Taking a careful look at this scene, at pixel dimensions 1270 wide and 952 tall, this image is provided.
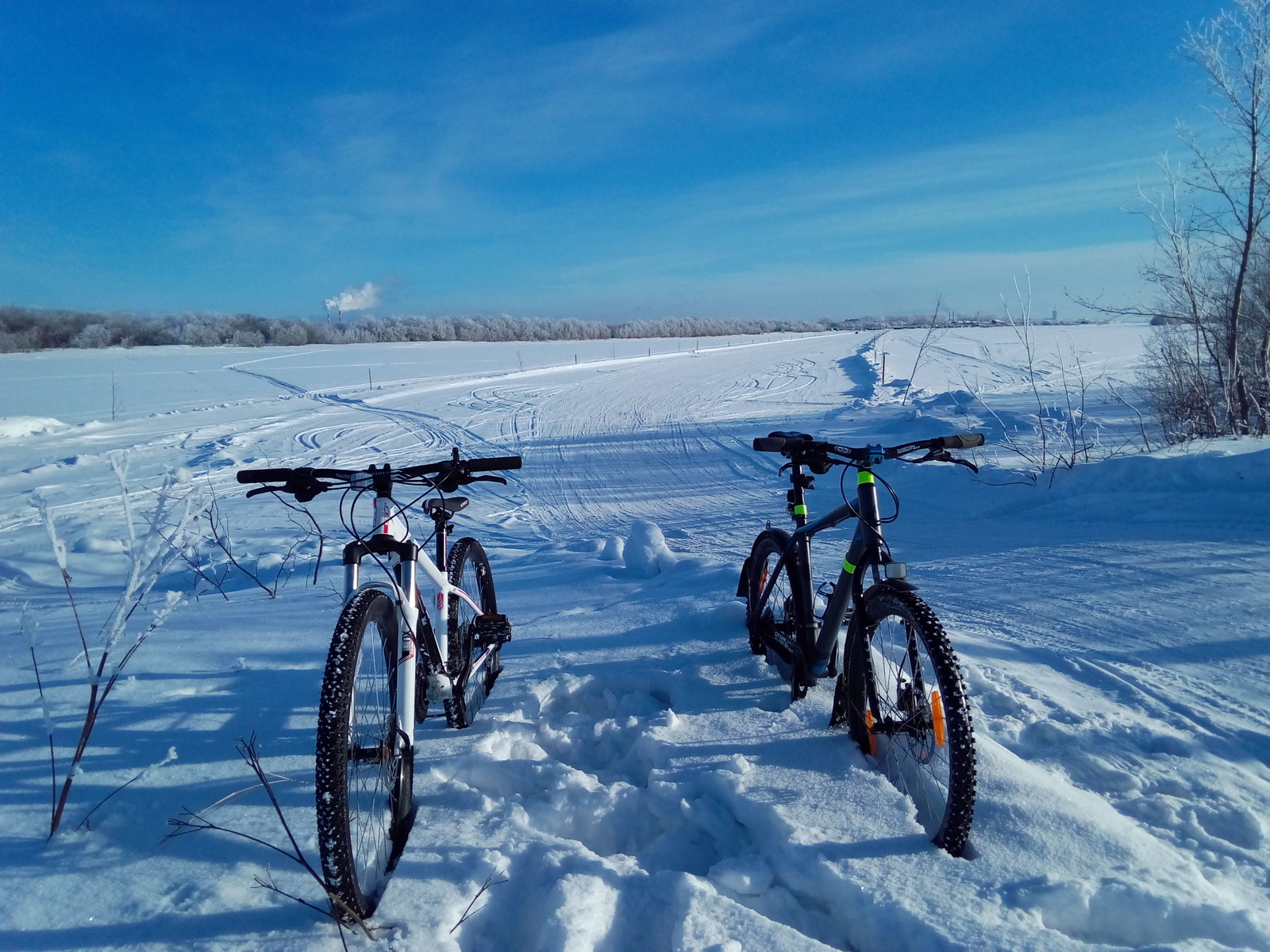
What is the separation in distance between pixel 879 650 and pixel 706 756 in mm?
790

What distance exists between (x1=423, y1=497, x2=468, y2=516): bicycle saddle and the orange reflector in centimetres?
194

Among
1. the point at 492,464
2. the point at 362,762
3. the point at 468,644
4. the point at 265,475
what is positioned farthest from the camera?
the point at 468,644

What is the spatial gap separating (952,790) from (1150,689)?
186cm

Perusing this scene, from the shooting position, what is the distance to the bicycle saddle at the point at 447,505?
3.14 m

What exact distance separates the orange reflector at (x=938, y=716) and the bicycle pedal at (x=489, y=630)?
1746mm

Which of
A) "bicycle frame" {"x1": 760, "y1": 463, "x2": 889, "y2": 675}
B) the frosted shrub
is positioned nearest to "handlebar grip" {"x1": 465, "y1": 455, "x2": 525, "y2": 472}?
"bicycle frame" {"x1": 760, "y1": 463, "x2": 889, "y2": 675}

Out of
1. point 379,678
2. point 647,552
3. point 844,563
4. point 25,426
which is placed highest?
point 25,426

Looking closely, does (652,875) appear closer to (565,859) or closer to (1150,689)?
(565,859)

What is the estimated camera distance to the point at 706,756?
9.18 ft

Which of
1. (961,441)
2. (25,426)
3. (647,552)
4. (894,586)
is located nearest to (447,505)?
(894,586)

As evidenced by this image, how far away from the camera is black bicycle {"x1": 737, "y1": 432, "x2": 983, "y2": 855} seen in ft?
7.16

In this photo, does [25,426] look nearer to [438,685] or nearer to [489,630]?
[489,630]

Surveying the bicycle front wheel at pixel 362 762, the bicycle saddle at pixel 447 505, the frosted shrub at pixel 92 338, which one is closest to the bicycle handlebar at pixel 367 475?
the bicycle saddle at pixel 447 505

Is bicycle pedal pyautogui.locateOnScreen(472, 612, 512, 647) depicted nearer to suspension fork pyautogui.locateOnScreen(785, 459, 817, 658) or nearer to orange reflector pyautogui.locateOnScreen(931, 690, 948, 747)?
suspension fork pyautogui.locateOnScreen(785, 459, 817, 658)
